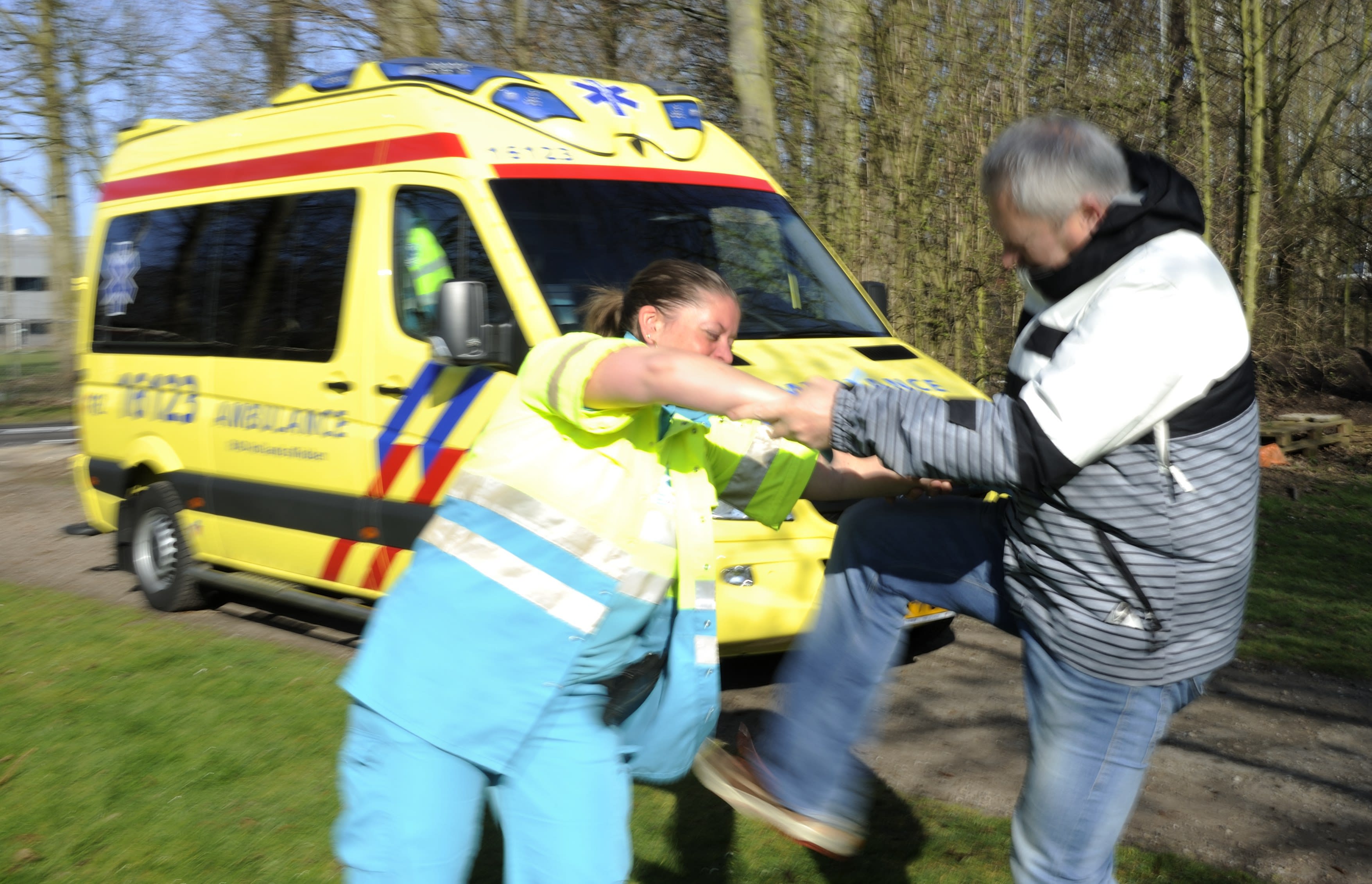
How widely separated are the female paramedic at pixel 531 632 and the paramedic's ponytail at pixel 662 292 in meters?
0.05

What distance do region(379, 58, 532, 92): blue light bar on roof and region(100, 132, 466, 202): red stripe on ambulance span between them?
0.32 m

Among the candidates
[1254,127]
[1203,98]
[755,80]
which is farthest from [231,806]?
[1254,127]

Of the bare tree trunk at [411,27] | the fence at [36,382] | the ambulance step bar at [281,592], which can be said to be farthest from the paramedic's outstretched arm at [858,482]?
the fence at [36,382]

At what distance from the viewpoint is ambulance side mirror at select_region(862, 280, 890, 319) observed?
667 cm

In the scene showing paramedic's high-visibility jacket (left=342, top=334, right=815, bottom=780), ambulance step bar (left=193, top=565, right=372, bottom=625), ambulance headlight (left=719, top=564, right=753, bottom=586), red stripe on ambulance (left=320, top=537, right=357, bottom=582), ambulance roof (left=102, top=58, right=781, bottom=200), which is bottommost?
ambulance step bar (left=193, top=565, right=372, bottom=625)

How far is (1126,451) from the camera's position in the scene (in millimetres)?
2158

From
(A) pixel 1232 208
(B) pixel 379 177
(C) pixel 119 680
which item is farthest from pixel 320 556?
(A) pixel 1232 208

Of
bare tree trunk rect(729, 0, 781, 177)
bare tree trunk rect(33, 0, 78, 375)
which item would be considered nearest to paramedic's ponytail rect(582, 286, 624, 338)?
bare tree trunk rect(729, 0, 781, 177)

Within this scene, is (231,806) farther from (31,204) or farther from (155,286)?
(31,204)

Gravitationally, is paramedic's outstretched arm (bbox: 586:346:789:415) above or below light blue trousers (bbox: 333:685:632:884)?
above

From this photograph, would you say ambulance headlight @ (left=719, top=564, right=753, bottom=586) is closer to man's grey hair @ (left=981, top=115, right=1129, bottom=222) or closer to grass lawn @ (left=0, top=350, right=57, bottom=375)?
man's grey hair @ (left=981, top=115, right=1129, bottom=222)

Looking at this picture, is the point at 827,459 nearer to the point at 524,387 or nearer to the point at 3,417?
the point at 524,387

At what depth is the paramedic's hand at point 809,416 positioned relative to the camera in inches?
88.3

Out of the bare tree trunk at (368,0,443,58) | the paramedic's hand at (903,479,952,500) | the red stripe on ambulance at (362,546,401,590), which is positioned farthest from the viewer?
the bare tree trunk at (368,0,443,58)
